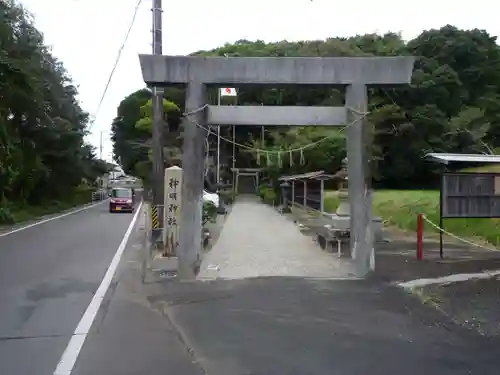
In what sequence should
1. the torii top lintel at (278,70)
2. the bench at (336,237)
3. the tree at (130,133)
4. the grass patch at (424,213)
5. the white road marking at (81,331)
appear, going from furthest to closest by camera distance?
1. the tree at (130,133)
2. the grass patch at (424,213)
3. the bench at (336,237)
4. the torii top lintel at (278,70)
5. the white road marking at (81,331)

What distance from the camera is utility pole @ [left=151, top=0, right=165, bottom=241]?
17856 mm

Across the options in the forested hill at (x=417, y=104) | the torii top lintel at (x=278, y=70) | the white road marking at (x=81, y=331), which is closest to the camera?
the white road marking at (x=81, y=331)

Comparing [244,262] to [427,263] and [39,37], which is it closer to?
[427,263]

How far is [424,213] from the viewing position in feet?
72.0

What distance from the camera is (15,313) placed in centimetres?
859

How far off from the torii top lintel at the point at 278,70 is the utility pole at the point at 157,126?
618 cm

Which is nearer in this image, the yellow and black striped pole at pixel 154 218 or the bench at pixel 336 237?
the bench at pixel 336 237

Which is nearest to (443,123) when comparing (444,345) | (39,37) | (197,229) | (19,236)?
(39,37)

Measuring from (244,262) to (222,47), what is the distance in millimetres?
52867

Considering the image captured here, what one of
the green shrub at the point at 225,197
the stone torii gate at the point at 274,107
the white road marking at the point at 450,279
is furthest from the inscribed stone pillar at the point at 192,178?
the green shrub at the point at 225,197

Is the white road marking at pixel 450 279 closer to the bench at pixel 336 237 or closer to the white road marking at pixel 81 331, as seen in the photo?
the bench at pixel 336 237

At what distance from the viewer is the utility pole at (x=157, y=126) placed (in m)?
17.9

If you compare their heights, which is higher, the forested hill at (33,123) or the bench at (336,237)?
the forested hill at (33,123)

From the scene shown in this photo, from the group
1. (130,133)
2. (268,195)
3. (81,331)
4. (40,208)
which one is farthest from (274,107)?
(130,133)
